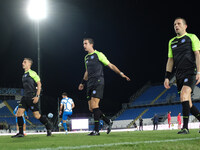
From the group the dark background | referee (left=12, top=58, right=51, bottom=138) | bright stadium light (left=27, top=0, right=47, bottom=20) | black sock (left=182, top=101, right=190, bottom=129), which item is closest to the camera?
black sock (left=182, top=101, right=190, bottom=129)

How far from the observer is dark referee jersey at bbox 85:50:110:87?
679 cm

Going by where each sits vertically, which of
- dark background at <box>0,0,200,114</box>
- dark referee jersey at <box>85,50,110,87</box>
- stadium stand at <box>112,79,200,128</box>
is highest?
dark background at <box>0,0,200,114</box>

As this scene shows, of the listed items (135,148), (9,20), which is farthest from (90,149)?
(9,20)

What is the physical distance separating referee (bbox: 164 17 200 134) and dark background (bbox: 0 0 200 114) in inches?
958

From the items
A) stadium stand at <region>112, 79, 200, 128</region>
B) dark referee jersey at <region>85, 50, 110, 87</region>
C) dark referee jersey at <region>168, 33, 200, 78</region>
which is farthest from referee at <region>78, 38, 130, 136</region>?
stadium stand at <region>112, 79, 200, 128</region>

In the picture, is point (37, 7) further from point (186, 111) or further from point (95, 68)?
point (186, 111)

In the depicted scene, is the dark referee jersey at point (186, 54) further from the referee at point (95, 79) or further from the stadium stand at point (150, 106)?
the stadium stand at point (150, 106)

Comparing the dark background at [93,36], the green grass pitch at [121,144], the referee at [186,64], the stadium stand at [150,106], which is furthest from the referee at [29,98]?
the stadium stand at [150,106]

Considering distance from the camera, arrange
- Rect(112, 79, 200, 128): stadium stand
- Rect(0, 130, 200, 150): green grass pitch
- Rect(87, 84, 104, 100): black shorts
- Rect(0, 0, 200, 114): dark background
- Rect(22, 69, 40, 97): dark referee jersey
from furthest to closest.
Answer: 1. Rect(112, 79, 200, 128): stadium stand
2. Rect(0, 0, 200, 114): dark background
3. Rect(22, 69, 40, 97): dark referee jersey
4. Rect(87, 84, 104, 100): black shorts
5. Rect(0, 130, 200, 150): green grass pitch

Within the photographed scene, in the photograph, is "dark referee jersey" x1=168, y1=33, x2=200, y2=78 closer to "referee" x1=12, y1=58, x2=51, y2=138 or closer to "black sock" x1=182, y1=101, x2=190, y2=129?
"black sock" x1=182, y1=101, x2=190, y2=129

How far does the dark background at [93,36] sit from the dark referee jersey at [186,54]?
2442 centimetres

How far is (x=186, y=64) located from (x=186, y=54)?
200 millimetres

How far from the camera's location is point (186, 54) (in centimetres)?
531

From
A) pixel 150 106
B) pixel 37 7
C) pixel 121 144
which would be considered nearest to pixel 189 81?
pixel 121 144
